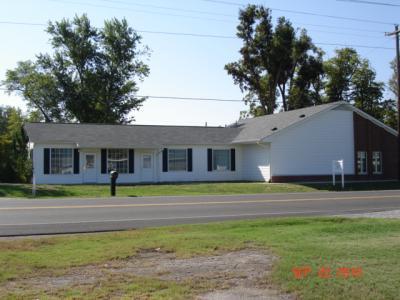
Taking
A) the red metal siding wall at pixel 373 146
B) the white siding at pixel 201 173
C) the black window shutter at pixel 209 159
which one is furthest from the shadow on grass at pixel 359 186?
the black window shutter at pixel 209 159

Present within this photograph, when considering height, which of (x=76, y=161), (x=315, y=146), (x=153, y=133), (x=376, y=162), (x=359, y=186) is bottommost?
(x=359, y=186)

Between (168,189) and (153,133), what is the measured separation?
29.6 feet

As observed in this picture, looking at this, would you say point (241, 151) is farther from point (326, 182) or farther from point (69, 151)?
point (69, 151)

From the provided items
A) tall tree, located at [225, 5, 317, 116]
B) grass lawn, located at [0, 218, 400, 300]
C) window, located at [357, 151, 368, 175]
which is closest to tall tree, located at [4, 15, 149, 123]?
tall tree, located at [225, 5, 317, 116]

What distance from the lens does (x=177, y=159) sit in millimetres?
35312

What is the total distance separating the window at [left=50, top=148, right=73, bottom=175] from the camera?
31797 mm

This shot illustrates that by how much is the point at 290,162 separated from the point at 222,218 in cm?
1983

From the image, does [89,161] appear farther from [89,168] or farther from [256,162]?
[256,162]

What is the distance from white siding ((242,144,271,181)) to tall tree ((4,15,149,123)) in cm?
2236

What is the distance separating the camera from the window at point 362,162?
1449 inches

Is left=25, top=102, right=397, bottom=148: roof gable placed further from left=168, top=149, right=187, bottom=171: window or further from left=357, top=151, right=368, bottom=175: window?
left=357, top=151, right=368, bottom=175: window

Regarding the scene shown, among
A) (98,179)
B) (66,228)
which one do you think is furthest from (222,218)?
(98,179)

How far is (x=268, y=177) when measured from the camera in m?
33.9
